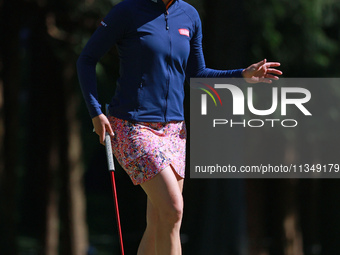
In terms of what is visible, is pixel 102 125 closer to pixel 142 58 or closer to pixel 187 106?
pixel 142 58

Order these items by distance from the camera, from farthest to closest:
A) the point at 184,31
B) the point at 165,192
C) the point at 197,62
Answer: the point at 197,62, the point at 184,31, the point at 165,192

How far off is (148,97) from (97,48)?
14.6 inches

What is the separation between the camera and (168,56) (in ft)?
12.0

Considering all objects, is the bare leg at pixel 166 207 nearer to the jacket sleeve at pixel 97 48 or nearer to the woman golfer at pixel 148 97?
the woman golfer at pixel 148 97

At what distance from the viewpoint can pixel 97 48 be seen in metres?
3.66

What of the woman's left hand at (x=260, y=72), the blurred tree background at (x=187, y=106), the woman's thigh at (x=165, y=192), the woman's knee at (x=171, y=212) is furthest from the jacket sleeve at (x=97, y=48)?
the blurred tree background at (x=187, y=106)

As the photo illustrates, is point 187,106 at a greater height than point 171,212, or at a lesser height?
greater

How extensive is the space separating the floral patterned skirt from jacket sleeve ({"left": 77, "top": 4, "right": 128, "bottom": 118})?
0.18 meters

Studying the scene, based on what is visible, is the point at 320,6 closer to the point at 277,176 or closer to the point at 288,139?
the point at 288,139

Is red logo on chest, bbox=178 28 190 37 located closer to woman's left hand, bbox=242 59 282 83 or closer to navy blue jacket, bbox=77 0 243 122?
navy blue jacket, bbox=77 0 243 122

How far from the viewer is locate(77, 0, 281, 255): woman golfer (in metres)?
3.60

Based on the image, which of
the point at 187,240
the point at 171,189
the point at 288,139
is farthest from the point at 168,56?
the point at 288,139

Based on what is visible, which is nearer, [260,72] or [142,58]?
[142,58]

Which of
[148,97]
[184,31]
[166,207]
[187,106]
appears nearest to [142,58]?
[148,97]
